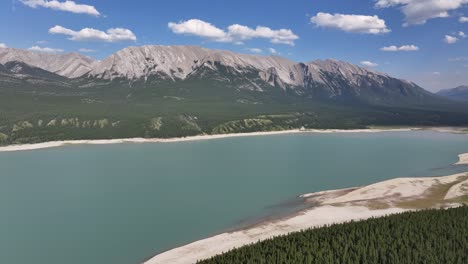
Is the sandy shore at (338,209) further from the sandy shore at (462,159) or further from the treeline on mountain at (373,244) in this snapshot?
the sandy shore at (462,159)

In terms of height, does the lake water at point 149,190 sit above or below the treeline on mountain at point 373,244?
below

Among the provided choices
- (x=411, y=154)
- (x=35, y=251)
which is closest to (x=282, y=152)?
(x=411, y=154)

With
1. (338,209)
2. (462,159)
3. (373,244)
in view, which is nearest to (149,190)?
(338,209)

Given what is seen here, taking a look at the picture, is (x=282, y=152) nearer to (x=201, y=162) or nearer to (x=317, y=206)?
(x=201, y=162)

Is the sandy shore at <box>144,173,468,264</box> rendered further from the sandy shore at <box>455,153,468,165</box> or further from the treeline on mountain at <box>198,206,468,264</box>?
the sandy shore at <box>455,153,468,165</box>

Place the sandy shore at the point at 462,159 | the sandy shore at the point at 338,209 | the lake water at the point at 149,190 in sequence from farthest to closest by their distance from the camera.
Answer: the sandy shore at the point at 462,159 < the lake water at the point at 149,190 < the sandy shore at the point at 338,209

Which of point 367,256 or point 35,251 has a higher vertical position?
point 367,256

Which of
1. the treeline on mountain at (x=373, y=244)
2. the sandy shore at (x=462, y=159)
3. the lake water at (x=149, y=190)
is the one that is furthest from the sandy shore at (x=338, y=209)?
the sandy shore at (x=462, y=159)
